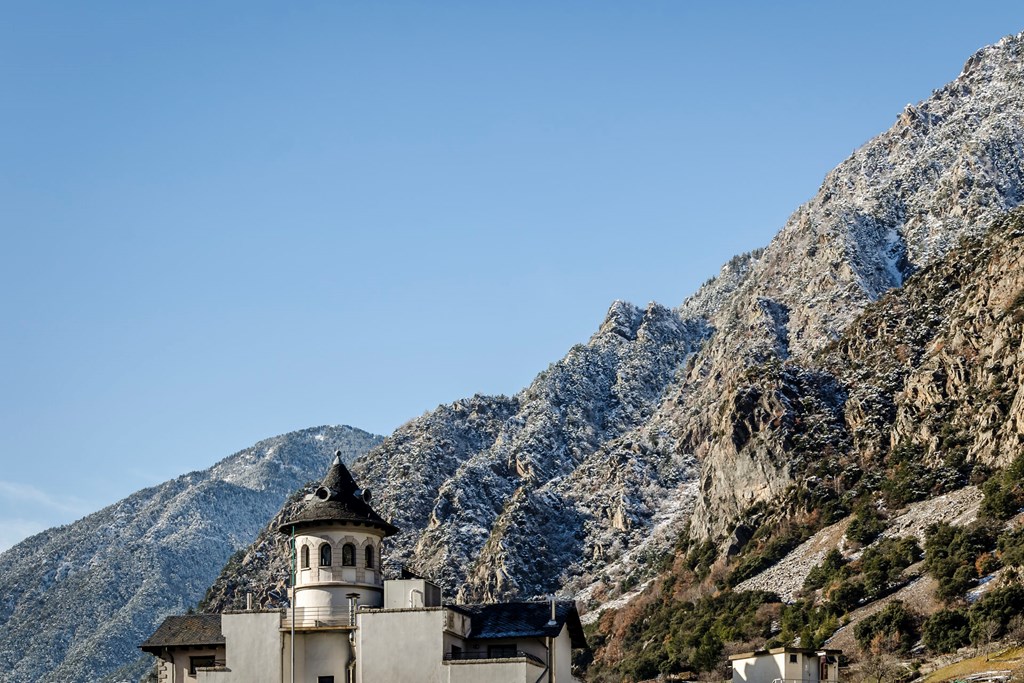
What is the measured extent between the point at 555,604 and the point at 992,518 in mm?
88692

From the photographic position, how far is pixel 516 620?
7331 centimetres

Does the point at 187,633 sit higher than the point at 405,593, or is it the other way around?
the point at 405,593

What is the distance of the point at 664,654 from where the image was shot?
526 ft

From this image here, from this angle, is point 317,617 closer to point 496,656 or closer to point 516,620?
point 496,656

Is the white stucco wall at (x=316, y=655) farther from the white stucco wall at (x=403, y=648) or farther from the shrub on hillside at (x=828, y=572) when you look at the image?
the shrub on hillside at (x=828, y=572)

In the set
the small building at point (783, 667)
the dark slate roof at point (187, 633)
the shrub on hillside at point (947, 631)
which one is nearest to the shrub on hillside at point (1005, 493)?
the shrub on hillside at point (947, 631)

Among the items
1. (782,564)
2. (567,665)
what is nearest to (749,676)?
(567,665)

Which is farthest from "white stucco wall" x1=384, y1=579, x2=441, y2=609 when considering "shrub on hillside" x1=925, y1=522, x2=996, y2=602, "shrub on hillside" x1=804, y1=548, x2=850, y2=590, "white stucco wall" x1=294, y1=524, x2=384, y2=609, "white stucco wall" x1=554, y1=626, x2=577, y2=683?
"shrub on hillside" x1=804, y1=548, x2=850, y2=590

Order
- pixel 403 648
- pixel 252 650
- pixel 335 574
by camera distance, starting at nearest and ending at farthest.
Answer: pixel 403 648
pixel 252 650
pixel 335 574

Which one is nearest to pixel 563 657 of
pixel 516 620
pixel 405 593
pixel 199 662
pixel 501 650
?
pixel 516 620

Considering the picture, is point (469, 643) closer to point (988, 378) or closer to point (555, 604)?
point (555, 604)

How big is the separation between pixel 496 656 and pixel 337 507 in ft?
34.9

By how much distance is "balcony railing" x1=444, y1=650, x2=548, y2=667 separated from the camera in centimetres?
7012

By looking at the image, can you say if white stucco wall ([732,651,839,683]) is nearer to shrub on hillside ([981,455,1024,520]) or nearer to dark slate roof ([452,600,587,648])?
dark slate roof ([452,600,587,648])
